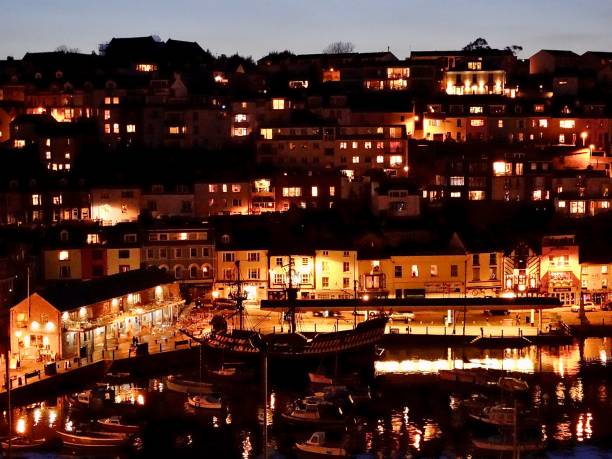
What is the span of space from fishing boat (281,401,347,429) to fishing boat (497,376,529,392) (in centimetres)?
508

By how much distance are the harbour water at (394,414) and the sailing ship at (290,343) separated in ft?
3.48

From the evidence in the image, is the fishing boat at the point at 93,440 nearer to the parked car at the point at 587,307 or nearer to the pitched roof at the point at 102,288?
the pitched roof at the point at 102,288

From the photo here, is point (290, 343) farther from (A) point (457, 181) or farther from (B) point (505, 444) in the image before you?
(A) point (457, 181)

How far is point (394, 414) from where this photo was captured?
31.2m

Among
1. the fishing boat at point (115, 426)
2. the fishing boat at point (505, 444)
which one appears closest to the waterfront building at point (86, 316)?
the fishing boat at point (115, 426)

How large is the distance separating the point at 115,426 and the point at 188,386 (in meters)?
4.10

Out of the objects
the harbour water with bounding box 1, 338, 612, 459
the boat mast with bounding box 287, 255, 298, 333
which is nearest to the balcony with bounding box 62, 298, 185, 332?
the harbour water with bounding box 1, 338, 612, 459

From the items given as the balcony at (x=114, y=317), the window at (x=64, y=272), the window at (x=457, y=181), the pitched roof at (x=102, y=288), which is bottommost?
the balcony at (x=114, y=317)

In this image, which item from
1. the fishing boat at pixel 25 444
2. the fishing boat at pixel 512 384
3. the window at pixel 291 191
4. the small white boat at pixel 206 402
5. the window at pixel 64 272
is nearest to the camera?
the fishing boat at pixel 25 444

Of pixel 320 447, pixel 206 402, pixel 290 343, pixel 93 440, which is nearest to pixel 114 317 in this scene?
pixel 290 343

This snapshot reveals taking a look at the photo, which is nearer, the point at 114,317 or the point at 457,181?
the point at 114,317

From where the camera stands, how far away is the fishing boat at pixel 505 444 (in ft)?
91.6

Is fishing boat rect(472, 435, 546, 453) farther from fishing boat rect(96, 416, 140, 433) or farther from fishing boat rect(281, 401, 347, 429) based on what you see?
fishing boat rect(96, 416, 140, 433)

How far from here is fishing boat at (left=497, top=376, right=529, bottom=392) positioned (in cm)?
3269
